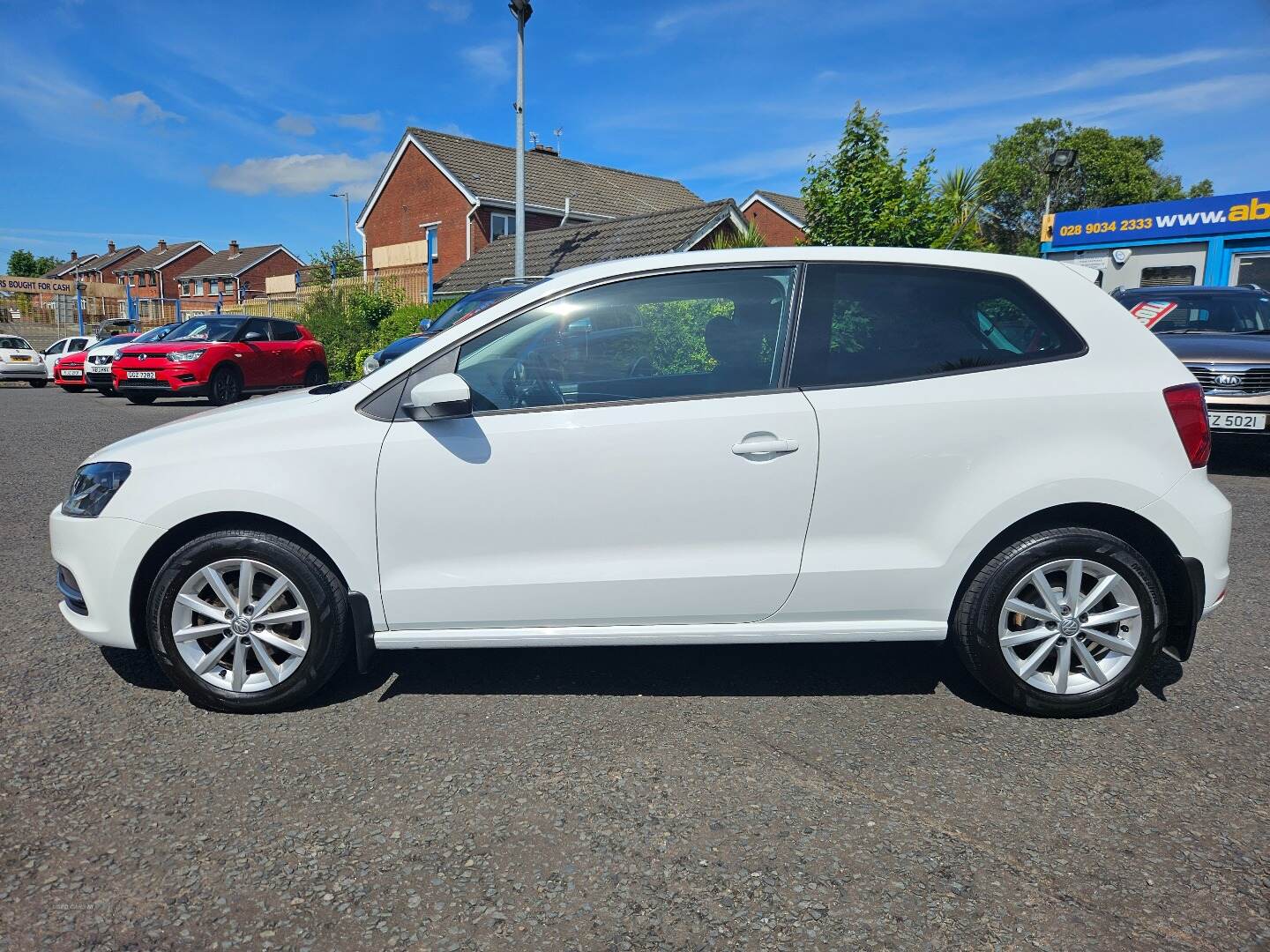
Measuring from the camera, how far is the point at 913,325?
11.3 ft

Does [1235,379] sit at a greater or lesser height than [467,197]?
lesser

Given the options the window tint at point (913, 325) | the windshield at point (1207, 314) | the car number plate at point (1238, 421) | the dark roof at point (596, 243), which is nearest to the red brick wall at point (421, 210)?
the dark roof at point (596, 243)

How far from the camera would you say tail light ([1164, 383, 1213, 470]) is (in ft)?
10.9

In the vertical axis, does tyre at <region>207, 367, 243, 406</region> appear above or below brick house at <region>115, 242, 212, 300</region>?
below

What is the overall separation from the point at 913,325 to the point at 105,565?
10.4ft

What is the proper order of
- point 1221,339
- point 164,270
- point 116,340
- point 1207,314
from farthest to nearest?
point 164,270 < point 116,340 < point 1207,314 < point 1221,339

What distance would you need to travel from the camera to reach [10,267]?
98.0 m

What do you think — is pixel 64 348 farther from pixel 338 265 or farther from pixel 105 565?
pixel 105 565

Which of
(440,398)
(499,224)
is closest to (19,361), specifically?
(499,224)

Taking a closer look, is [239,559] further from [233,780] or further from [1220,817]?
[1220,817]

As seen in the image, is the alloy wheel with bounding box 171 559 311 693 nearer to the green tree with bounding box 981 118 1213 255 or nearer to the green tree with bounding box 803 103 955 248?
the green tree with bounding box 803 103 955 248

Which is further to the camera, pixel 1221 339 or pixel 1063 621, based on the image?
pixel 1221 339

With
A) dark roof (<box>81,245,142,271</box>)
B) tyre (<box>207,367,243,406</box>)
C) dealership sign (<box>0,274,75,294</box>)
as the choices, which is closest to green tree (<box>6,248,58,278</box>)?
dark roof (<box>81,245,142,271</box>)

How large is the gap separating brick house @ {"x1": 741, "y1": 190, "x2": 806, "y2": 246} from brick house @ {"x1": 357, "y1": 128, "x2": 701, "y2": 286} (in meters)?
4.97
